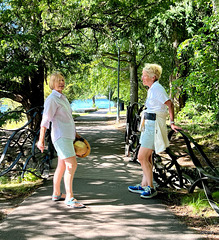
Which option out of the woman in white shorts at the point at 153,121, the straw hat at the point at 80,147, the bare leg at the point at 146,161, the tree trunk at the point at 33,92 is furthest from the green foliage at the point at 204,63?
the tree trunk at the point at 33,92

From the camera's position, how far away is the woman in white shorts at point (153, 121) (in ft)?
14.6

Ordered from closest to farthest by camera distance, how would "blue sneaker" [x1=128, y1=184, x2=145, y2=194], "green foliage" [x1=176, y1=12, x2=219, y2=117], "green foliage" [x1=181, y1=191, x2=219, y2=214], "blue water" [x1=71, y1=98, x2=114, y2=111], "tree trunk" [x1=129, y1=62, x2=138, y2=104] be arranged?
"green foliage" [x1=181, y1=191, x2=219, y2=214] < "blue sneaker" [x1=128, y1=184, x2=145, y2=194] < "green foliage" [x1=176, y1=12, x2=219, y2=117] < "tree trunk" [x1=129, y1=62, x2=138, y2=104] < "blue water" [x1=71, y1=98, x2=114, y2=111]

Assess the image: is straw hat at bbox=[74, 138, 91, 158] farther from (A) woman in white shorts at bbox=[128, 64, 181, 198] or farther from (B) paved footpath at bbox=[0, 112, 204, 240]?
(A) woman in white shorts at bbox=[128, 64, 181, 198]

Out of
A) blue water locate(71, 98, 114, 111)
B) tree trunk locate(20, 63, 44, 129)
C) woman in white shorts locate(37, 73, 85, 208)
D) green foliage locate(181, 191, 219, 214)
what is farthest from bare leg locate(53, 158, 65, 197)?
blue water locate(71, 98, 114, 111)

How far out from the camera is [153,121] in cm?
456

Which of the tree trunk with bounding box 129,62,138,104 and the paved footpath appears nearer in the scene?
the paved footpath

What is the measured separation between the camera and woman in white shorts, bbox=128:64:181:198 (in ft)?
14.6

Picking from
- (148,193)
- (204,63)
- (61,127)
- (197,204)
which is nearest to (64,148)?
(61,127)

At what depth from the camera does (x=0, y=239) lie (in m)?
3.25

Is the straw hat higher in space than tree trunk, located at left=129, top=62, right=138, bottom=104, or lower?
lower

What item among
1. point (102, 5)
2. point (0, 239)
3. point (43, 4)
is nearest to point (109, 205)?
point (0, 239)

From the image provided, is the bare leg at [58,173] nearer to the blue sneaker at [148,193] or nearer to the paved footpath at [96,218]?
the paved footpath at [96,218]

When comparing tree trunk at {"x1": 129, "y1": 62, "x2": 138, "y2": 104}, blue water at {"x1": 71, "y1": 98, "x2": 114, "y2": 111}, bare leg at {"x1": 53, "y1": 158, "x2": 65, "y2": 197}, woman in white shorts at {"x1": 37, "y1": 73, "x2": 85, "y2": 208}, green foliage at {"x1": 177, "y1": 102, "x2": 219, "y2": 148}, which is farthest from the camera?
blue water at {"x1": 71, "y1": 98, "x2": 114, "y2": 111}

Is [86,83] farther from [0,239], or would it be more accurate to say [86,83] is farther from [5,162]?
[0,239]
